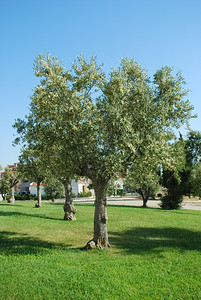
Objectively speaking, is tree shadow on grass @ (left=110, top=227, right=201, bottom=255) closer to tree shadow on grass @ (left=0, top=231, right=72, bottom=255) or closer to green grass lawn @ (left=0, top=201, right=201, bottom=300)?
green grass lawn @ (left=0, top=201, right=201, bottom=300)

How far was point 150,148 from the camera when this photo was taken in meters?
11.5

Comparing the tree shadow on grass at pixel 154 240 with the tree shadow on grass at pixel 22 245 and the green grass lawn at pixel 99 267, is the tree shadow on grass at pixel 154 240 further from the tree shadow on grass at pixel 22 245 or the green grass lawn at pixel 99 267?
the tree shadow on grass at pixel 22 245

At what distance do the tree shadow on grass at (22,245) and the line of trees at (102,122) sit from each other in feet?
7.40

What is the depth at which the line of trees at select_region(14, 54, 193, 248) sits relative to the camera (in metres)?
11.6

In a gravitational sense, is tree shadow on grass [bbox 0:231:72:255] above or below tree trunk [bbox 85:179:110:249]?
below

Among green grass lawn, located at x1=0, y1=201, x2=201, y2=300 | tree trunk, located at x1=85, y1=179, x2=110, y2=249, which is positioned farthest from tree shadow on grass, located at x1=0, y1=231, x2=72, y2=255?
tree trunk, located at x1=85, y1=179, x2=110, y2=249

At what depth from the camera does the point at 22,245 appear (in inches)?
519

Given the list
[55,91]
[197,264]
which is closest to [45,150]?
[55,91]

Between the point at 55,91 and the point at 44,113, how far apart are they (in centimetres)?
133

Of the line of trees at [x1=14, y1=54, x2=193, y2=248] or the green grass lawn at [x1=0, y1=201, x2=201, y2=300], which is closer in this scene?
the green grass lawn at [x1=0, y1=201, x2=201, y2=300]

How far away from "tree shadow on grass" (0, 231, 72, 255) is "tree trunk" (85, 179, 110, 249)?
5.71 feet

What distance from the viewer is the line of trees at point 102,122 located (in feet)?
38.1

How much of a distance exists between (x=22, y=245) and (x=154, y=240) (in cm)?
718

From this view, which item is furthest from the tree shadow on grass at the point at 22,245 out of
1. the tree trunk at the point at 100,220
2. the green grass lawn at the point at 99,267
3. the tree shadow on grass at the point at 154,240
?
the tree shadow on grass at the point at 154,240
